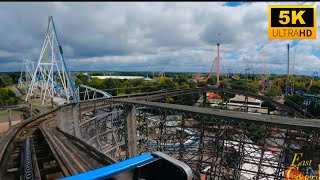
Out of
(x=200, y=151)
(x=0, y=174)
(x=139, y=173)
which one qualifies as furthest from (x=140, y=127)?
(x=139, y=173)

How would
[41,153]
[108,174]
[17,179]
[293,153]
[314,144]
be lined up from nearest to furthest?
1. [108,174]
2. [17,179]
3. [41,153]
4. [314,144]
5. [293,153]

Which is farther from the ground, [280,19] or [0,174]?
[280,19]

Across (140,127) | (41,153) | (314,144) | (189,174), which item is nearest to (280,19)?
(314,144)

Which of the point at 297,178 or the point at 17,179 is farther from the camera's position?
the point at 297,178

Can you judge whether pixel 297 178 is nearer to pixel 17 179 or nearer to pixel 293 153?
pixel 293 153

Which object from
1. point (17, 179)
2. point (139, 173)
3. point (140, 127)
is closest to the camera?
point (139, 173)

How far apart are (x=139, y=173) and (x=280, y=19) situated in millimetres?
7051

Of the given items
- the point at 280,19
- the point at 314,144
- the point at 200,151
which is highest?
the point at 280,19

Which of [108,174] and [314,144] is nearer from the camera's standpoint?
[108,174]

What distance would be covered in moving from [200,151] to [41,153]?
7818 millimetres

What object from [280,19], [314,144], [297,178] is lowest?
[297,178]

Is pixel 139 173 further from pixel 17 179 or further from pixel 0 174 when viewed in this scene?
pixel 0 174

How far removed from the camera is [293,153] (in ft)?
29.9

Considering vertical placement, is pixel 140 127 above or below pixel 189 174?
below
